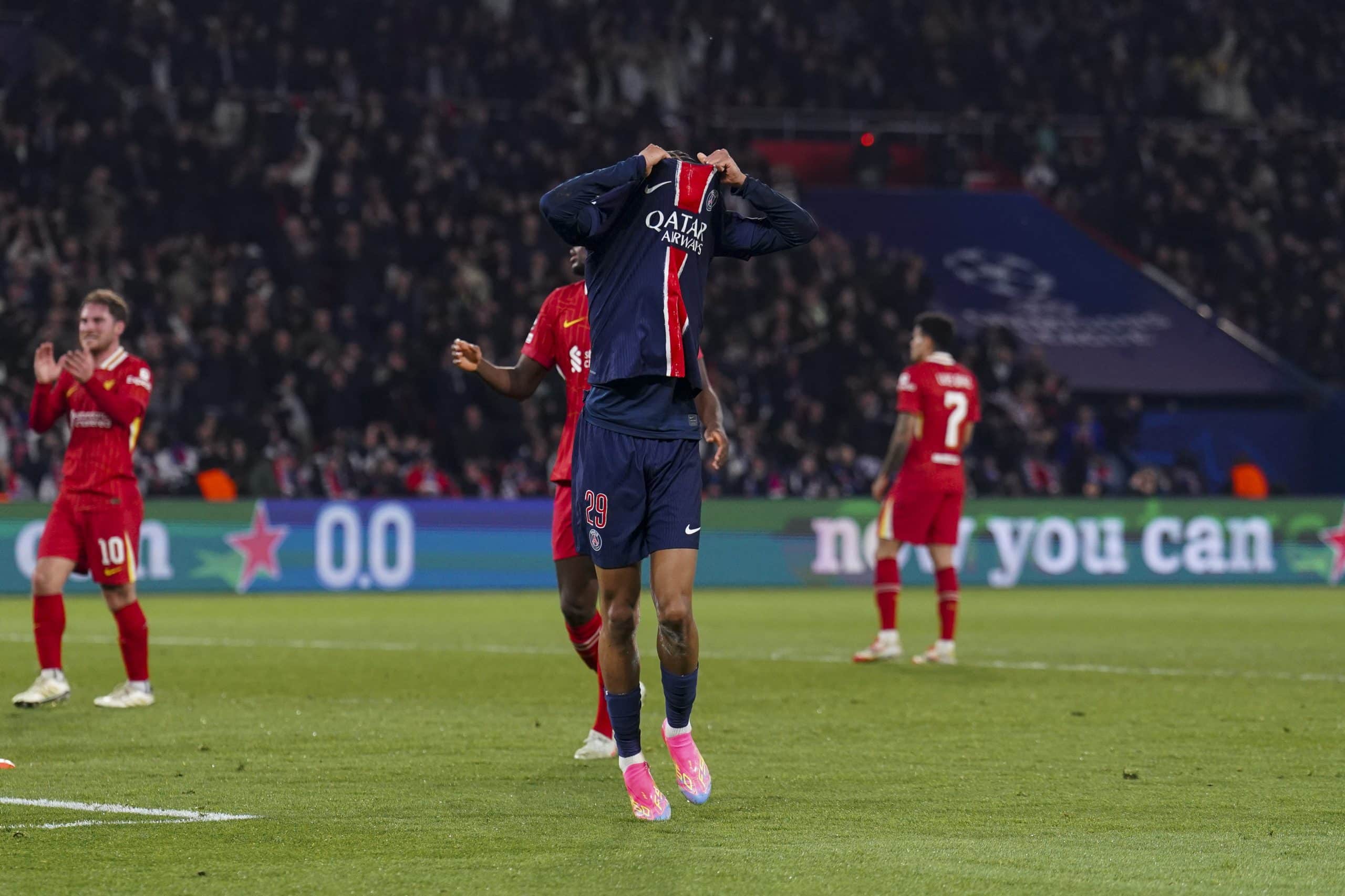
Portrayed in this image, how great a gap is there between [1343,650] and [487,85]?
18.0 m

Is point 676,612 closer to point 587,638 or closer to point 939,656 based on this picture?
point 587,638

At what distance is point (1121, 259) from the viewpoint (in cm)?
3250

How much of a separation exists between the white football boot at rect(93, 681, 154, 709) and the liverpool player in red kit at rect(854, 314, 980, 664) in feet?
16.1

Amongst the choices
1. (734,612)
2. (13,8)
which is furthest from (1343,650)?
(13,8)

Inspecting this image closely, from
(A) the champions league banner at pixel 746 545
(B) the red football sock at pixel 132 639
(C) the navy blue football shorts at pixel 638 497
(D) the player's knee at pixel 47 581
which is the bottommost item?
(A) the champions league banner at pixel 746 545

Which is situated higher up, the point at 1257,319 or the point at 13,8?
the point at 13,8

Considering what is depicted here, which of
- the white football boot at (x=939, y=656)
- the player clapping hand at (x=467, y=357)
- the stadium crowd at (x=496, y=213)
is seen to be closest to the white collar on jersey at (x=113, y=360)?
the player clapping hand at (x=467, y=357)

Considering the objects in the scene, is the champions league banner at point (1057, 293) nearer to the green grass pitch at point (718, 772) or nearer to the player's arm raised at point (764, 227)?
the green grass pitch at point (718, 772)

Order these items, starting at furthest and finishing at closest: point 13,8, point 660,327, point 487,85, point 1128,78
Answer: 1. point 1128,78
2. point 487,85
3. point 13,8
4. point 660,327

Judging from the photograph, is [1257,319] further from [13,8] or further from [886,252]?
[13,8]

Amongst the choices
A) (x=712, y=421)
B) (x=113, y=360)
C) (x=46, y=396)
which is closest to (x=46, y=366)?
(x=46, y=396)

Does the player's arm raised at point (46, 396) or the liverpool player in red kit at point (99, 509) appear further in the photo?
the liverpool player in red kit at point (99, 509)

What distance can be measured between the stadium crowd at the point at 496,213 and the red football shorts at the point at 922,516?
10.1 m

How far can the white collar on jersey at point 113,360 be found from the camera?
1015 cm
